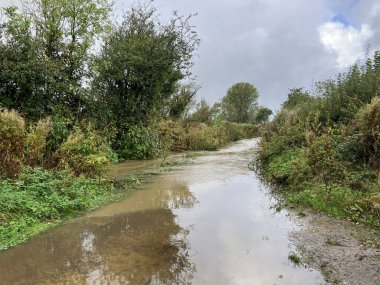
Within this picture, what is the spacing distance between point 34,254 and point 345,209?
5.72m

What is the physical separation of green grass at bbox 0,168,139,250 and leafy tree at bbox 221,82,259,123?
55028mm

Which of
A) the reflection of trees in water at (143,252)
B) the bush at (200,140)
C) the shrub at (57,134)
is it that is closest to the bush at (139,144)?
the shrub at (57,134)

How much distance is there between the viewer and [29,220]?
6473 mm

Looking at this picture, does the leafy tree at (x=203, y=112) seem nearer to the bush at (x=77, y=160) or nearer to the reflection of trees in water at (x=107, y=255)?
the bush at (x=77, y=160)

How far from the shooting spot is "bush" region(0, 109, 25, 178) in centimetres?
783

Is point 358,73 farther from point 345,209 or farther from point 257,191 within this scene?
point 345,209

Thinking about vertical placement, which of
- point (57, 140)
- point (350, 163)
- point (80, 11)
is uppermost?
point (80, 11)

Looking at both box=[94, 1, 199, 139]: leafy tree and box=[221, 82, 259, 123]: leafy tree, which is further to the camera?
box=[221, 82, 259, 123]: leafy tree

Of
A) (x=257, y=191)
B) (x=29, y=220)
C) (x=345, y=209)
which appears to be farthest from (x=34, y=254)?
(x=257, y=191)

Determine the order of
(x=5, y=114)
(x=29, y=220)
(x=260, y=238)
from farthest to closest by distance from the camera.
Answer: (x=5, y=114) < (x=29, y=220) < (x=260, y=238)

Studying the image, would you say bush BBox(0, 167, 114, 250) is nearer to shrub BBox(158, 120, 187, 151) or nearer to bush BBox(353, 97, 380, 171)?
bush BBox(353, 97, 380, 171)

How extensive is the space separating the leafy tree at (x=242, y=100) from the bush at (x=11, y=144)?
55.5m

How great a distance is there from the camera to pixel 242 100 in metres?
64.3

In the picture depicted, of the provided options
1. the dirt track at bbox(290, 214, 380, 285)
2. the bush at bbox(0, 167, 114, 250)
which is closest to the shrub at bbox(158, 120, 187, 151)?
the bush at bbox(0, 167, 114, 250)
